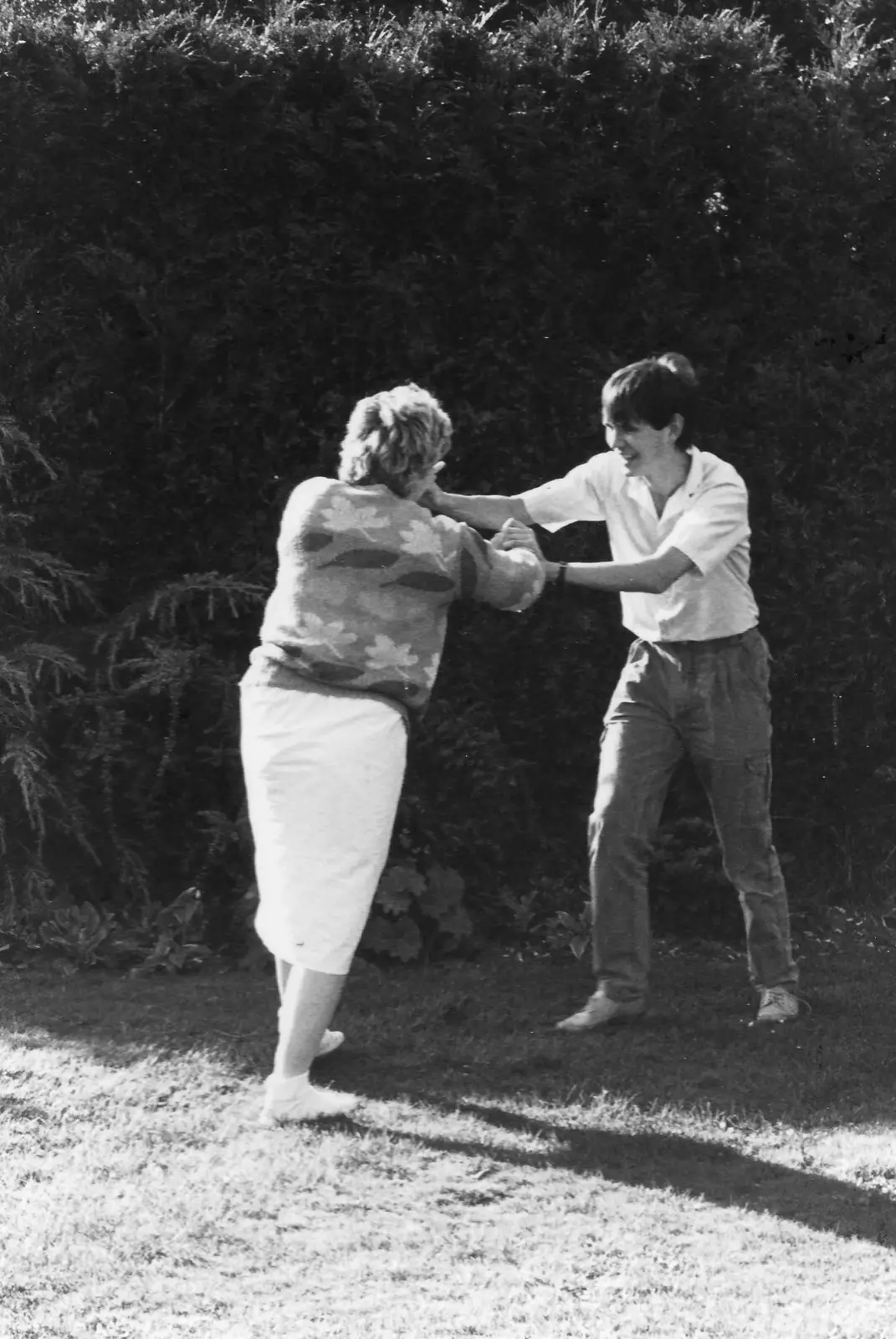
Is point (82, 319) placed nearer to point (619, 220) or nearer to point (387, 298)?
point (387, 298)

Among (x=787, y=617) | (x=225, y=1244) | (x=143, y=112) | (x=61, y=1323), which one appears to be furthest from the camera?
(x=787, y=617)

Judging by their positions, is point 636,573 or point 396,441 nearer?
point 396,441

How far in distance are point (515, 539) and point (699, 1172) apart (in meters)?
1.73

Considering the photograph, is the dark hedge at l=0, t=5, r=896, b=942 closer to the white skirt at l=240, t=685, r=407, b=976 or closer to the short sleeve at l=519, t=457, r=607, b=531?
the short sleeve at l=519, t=457, r=607, b=531

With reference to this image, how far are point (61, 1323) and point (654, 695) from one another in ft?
9.08

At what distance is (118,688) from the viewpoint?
616cm

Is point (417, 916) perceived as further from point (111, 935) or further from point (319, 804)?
point (319, 804)

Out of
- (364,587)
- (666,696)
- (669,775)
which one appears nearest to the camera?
(364,587)

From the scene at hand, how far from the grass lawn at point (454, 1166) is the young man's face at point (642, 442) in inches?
70.2

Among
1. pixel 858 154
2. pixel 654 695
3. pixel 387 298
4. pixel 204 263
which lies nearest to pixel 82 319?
pixel 204 263

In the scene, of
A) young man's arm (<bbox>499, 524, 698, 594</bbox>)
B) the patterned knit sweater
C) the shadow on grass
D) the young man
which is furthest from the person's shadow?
young man's arm (<bbox>499, 524, 698, 594</bbox>)

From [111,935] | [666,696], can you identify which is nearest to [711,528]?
[666,696]

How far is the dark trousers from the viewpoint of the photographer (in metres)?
5.34

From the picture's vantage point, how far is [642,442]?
5164mm
